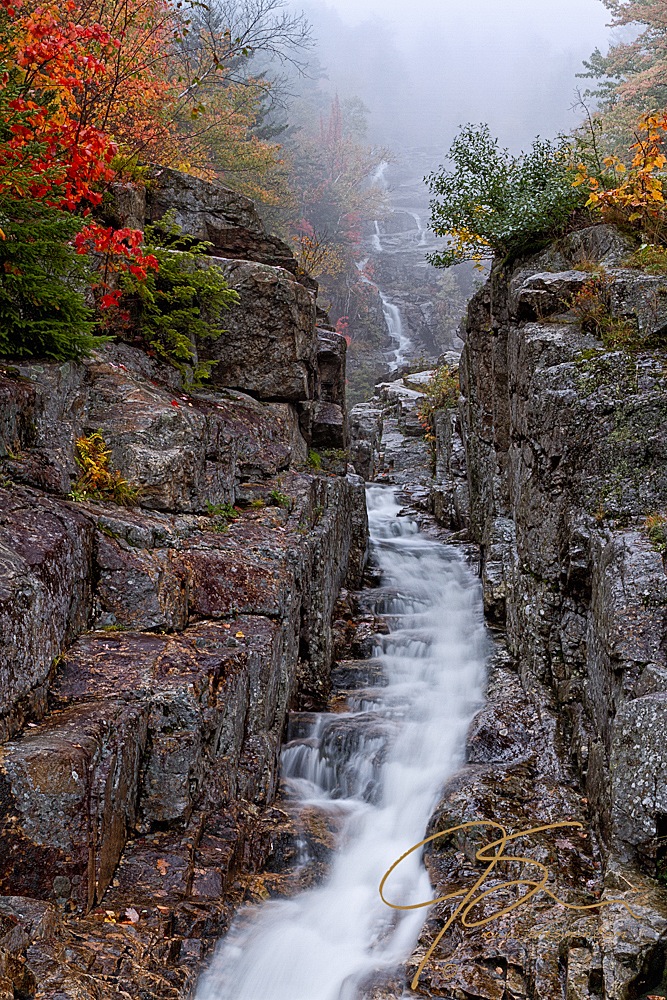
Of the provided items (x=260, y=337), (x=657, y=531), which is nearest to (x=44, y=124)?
(x=260, y=337)

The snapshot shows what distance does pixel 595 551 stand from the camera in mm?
6039

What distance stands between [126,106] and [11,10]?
92.3 inches

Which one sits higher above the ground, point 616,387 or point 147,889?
point 616,387

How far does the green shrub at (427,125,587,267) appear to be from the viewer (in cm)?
891

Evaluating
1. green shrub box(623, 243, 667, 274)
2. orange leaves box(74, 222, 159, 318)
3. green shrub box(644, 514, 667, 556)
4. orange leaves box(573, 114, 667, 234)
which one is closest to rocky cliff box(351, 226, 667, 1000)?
green shrub box(644, 514, 667, 556)

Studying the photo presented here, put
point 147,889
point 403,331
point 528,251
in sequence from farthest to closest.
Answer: point 403,331
point 528,251
point 147,889

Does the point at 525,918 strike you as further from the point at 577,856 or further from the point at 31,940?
the point at 31,940

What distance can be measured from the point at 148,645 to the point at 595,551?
4.07 metres

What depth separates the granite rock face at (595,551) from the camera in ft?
14.1

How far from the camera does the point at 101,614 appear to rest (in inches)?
213

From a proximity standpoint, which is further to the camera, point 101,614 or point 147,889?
point 101,614

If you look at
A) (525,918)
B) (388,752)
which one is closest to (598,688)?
(525,918)

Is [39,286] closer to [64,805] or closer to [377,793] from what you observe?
[64,805]

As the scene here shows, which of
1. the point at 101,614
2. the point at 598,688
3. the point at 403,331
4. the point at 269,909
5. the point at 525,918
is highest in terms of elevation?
the point at 403,331
